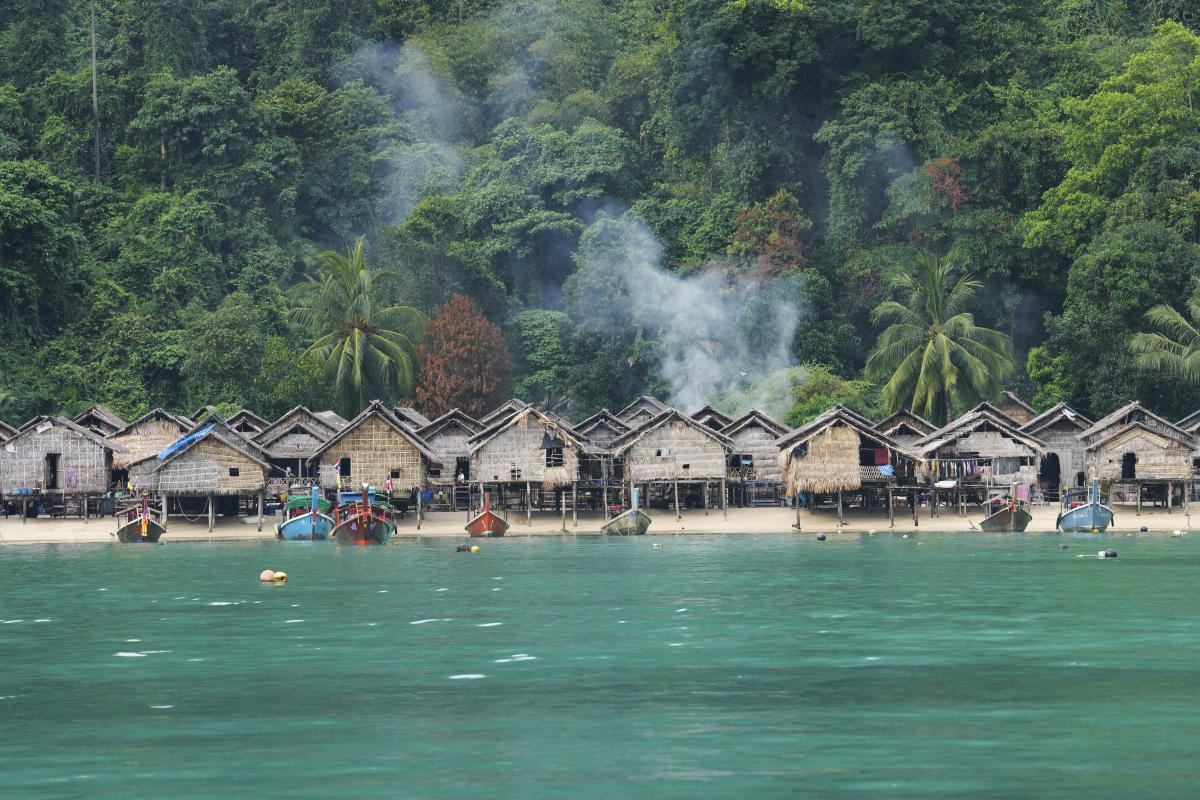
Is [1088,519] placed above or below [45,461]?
below

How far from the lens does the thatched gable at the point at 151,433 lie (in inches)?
2442

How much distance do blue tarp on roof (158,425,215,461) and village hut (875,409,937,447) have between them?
25184 millimetres

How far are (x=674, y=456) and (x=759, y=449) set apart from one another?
184 inches

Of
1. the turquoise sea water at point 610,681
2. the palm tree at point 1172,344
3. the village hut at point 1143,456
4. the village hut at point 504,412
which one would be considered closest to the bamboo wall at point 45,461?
the village hut at point 504,412

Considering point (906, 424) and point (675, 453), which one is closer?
point (675, 453)

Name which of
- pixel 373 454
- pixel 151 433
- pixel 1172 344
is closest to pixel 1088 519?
pixel 1172 344

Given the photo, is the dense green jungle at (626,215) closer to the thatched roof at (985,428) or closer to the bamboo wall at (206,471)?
the thatched roof at (985,428)

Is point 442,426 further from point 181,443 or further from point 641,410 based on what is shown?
point 641,410

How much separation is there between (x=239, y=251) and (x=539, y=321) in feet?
51.4

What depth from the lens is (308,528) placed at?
54.0m

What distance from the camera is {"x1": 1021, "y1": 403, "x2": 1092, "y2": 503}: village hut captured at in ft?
201

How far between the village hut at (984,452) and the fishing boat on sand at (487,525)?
15.9 m

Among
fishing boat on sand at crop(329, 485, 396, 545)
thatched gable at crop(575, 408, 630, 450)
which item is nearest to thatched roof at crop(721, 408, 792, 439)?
thatched gable at crop(575, 408, 630, 450)

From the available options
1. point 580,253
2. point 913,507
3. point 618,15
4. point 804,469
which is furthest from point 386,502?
point 618,15
